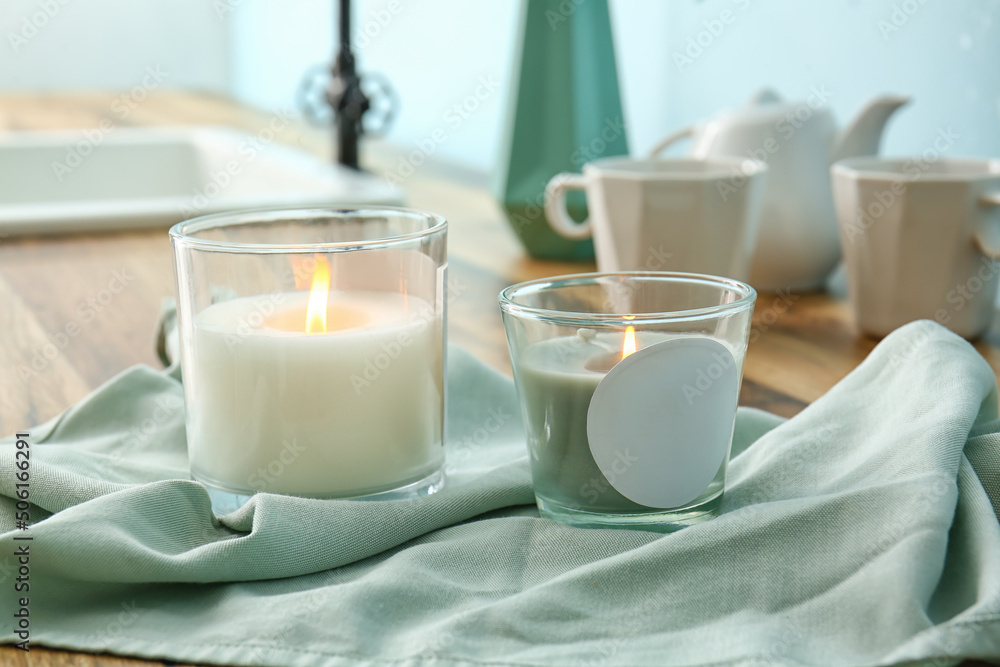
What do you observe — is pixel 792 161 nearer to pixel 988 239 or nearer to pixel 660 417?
pixel 988 239

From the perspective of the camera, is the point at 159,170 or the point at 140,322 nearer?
the point at 140,322

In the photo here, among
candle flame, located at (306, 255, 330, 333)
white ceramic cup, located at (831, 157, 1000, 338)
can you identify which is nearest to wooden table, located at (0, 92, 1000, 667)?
white ceramic cup, located at (831, 157, 1000, 338)

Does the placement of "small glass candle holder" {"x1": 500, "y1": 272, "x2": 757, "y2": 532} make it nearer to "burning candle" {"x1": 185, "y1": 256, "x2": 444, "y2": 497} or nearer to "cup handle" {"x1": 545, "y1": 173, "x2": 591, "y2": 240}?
"burning candle" {"x1": 185, "y1": 256, "x2": 444, "y2": 497}

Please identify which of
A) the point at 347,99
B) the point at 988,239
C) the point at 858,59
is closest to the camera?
the point at 988,239

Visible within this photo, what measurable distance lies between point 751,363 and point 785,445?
0.74ft

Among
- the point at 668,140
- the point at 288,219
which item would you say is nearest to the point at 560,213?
the point at 668,140

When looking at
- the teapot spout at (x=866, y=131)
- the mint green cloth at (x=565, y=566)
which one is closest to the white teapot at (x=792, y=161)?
the teapot spout at (x=866, y=131)

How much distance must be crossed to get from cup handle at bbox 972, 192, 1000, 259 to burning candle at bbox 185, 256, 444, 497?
0.37 metres

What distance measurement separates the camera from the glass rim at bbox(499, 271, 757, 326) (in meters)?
0.33

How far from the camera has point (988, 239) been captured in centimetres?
61

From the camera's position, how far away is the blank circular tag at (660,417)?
0.34m

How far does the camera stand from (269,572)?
0.34 meters

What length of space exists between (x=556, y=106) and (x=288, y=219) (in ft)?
1.55

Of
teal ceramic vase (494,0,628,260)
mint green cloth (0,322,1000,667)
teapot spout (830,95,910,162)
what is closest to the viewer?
mint green cloth (0,322,1000,667)
